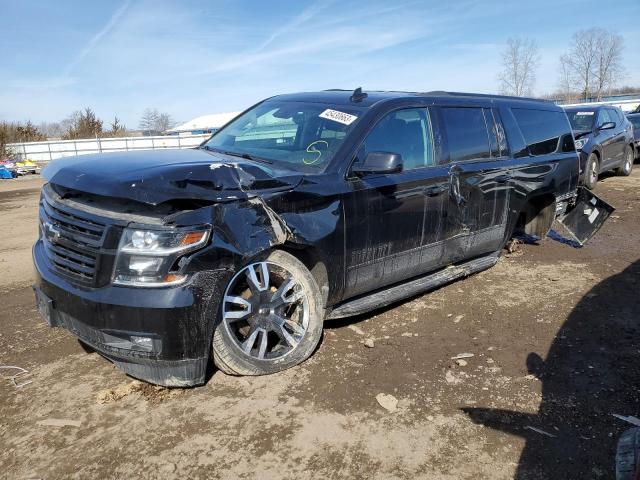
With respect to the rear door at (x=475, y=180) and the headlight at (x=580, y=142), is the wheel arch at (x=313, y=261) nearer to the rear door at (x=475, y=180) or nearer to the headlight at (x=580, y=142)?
the rear door at (x=475, y=180)

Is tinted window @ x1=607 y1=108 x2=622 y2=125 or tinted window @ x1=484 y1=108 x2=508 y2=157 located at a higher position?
tinted window @ x1=607 y1=108 x2=622 y2=125

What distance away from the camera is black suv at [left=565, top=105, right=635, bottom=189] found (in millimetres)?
10953

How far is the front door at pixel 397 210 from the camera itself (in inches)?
147

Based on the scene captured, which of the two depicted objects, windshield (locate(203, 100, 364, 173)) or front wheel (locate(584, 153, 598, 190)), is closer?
windshield (locate(203, 100, 364, 173))

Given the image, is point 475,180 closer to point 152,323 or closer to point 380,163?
point 380,163

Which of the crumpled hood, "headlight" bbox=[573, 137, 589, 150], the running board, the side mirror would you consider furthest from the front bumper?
"headlight" bbox=[573, 137, 589, 150]

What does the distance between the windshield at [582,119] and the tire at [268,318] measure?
10422mm

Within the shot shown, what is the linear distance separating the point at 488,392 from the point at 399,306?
5.02ft

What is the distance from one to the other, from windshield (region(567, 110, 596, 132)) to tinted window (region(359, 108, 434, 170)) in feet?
29.2

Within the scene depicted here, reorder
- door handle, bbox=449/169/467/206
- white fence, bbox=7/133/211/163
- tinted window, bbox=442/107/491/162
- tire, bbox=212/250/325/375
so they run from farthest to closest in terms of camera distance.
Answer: white fence, bbox=7/133/211/163 → tinted window, bbox=442/107/491/162 → door handle, bbox=449/169/467/206 → tire, bbox=212/250/325/375

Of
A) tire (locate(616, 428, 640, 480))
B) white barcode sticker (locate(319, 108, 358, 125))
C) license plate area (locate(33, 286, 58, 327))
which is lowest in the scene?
tire (locate(616, 428, 640, 480))

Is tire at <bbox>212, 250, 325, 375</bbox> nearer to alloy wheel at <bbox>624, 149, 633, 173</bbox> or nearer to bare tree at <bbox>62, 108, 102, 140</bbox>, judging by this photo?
alloy wheel at <bbox>624, 149, 633, 173</bbox>

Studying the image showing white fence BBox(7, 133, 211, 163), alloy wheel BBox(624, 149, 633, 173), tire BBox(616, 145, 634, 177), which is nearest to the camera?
tire BBox(616, 145, 634, 177)

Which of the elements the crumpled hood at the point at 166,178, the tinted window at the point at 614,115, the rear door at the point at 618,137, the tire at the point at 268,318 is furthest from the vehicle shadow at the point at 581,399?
the tinted window at the point at 614,115
